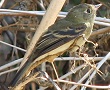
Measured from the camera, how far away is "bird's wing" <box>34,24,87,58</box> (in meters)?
2.05

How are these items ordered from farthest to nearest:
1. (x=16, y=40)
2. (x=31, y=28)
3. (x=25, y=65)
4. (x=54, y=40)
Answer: (x=16, y=40) → (x=31, y=28) → (x=54, y=40) → (x=25, y=65)

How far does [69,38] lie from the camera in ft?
7.04

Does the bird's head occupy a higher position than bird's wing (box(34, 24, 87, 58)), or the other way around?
the bird's head

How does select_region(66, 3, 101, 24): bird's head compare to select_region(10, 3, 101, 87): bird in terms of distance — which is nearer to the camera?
select_region(10, 3, 101, 87): bird

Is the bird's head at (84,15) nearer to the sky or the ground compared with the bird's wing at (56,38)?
nearer to the sky

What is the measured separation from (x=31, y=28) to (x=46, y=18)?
0.87m

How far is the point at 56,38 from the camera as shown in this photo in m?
2.13

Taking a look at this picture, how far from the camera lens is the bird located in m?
2.00

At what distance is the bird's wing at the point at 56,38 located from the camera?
205cm

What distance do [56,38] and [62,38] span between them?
3 cm

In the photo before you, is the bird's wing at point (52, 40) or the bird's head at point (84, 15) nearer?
the bird's wing at point (52, 40)

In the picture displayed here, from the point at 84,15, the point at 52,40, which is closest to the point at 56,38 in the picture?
the point at 52,40

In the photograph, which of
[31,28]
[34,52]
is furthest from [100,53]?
[34,52]

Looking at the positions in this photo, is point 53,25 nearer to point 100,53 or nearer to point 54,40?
point 54,40
